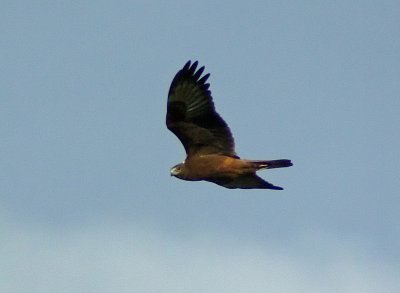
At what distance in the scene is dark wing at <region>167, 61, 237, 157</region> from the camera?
18750 millimetres

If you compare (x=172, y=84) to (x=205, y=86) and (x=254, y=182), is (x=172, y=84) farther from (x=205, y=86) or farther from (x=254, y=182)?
(x=254, y=182)

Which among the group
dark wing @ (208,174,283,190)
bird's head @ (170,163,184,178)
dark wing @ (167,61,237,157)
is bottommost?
dark wing @ (208,174,283,190)

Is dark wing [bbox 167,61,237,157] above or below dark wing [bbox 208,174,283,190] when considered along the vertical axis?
above

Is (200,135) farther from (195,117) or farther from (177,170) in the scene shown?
(177,170)

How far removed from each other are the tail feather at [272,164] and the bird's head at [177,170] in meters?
1.44

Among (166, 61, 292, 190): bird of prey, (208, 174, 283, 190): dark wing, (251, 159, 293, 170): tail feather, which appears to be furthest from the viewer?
(208, 174, 283, 190): dark wing

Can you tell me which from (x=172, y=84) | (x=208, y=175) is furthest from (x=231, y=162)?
(x=172, y=84)

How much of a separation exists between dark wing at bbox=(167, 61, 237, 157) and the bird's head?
0.31 m

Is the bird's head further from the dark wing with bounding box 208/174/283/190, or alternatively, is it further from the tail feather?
the tail feather

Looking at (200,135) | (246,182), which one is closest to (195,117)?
(200,135)

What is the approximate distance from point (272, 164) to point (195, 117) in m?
1.81

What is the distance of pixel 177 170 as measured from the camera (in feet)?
62.4

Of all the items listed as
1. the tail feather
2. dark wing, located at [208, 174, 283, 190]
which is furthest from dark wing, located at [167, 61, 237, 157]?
the tail feather

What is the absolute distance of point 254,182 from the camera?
755 inches
